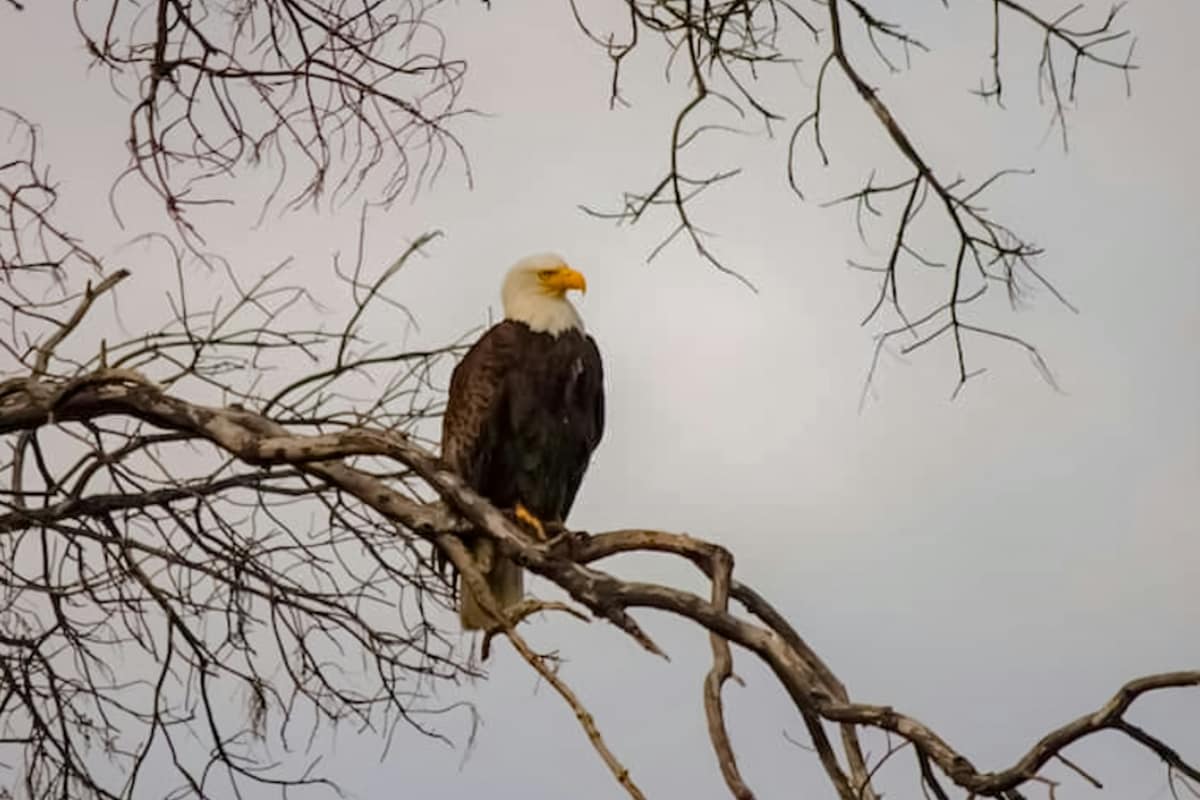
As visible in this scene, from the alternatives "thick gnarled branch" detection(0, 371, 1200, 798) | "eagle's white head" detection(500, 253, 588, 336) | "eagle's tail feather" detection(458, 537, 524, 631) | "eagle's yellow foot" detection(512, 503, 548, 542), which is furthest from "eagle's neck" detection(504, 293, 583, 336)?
"thick gnarled branch" detection(0, 371, 1200, 798)

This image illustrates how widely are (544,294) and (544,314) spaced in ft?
0.22

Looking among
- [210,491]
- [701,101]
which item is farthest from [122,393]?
[701,101]

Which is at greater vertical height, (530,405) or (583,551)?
(530,405)

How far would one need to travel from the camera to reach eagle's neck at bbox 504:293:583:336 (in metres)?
5.84

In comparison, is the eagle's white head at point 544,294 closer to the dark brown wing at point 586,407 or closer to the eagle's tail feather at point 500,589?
the dark brown wing at point 586,407

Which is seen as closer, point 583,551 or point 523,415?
point 583,551

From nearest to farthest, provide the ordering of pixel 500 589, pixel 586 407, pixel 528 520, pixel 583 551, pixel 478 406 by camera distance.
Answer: pixel 583 551
pixel 528 520
pixel 478 406
pixel 586 407
pixel 500 589

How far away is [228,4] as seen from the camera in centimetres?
425

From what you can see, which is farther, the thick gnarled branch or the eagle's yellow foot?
the eagle's yellow foot

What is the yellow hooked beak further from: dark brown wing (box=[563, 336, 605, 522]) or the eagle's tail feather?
the eagle's tail feather

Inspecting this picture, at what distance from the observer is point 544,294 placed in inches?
232

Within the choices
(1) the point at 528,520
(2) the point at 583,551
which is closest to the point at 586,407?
(1) the point at 528,520

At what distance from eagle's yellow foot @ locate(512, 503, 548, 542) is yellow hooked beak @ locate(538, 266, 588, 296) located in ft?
2.04

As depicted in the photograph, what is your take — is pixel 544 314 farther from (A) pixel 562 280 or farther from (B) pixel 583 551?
(B) pixel 583 551
